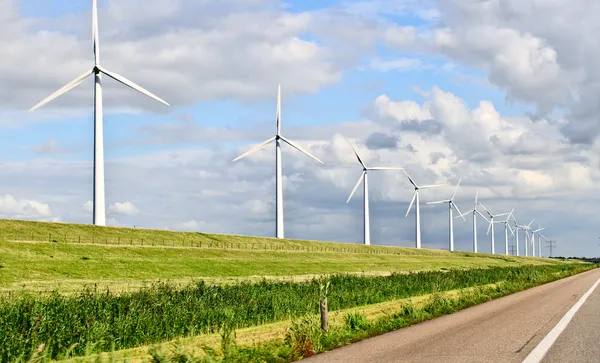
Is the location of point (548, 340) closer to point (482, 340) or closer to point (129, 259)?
point (482, 340)

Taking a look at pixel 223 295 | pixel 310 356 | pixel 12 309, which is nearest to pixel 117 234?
pixel 223 295

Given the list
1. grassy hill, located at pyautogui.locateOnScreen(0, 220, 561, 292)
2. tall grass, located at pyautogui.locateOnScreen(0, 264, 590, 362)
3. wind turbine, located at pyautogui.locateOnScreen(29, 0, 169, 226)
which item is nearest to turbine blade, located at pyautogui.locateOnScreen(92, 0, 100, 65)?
wind turbine, located at pyautogui.locateOnScreen(29, 0, 169, 226)

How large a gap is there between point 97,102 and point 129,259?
17374mm

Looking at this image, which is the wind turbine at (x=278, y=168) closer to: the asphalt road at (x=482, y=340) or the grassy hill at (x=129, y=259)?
the grassy hill at (x=129, y=259)

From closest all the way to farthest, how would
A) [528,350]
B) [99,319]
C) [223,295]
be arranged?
[528,350] → [99,319] → [223,295]

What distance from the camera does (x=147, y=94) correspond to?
8356 centimetres

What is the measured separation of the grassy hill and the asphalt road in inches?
943

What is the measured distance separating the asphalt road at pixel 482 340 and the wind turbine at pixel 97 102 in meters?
57.2

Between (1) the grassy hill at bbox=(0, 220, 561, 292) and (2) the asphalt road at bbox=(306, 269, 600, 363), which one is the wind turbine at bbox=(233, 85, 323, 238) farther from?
(2) the asphalt road at bbox=(306, 269, 600, 363)

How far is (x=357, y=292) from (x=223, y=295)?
7902 millimetres

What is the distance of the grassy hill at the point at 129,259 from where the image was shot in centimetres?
6050

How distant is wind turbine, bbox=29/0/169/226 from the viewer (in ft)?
259

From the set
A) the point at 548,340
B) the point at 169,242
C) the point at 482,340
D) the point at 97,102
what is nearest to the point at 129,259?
the point at 97,102

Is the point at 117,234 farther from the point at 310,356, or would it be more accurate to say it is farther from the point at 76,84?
the point at 310,356
